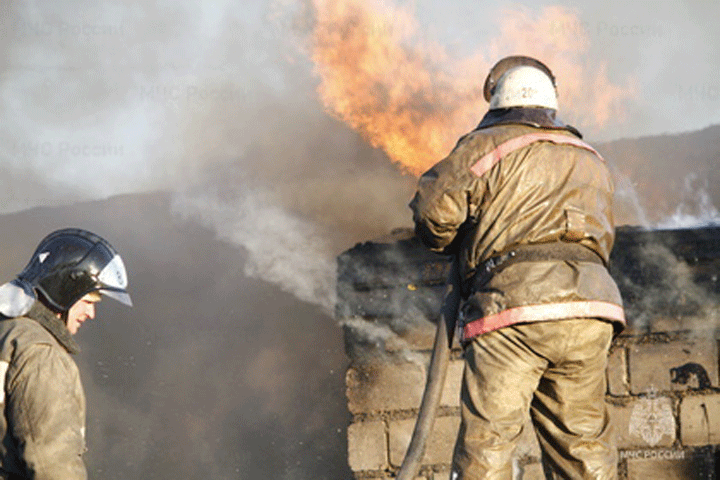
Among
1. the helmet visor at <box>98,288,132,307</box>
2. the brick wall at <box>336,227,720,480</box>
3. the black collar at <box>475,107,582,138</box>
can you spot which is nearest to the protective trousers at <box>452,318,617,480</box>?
the black collar at <box>475,107,582,138</box>

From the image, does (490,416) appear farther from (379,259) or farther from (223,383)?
(223,383)

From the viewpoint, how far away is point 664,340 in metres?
6.47

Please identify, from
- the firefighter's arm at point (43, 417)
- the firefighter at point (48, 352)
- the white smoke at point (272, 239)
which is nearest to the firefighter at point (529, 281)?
the firefighter at point (48, 352)

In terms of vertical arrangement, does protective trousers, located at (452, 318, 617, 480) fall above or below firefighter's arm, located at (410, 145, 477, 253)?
below

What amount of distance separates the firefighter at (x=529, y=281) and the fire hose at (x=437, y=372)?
0.12 metres

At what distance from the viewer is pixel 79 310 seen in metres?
4.95

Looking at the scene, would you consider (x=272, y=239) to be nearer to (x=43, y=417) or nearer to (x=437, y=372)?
(x=437, y=372)

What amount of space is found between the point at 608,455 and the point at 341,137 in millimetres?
9682

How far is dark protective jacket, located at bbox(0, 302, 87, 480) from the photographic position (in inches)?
171

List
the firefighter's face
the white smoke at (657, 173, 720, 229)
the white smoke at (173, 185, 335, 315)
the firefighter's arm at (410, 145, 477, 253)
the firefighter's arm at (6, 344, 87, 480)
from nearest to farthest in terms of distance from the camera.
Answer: the firefighter's arm at (6, 344, 87, 480)
the firefighter's face
the firefighter's arm at (410, 145, 477, 253)
the white smoke at (173, 185, 335, 315)
the white smoke at (657, 173, 720, 229)

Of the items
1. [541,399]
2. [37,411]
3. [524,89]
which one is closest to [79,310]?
[37,411]

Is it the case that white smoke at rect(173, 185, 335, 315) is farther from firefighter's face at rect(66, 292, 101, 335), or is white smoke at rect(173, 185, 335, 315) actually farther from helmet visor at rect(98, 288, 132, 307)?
firefighter's face at rect(66, 292, 101, 335)

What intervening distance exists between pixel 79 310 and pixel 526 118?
231cm

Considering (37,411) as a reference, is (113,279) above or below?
above
